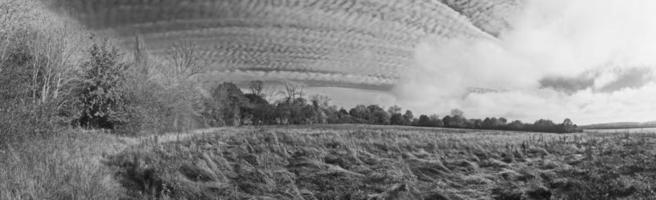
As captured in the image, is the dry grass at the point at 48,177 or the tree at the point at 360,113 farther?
the tree at the point at 360,113

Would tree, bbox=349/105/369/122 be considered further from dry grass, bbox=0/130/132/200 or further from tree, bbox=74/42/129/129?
dry grass, bbox=0/130/132/200

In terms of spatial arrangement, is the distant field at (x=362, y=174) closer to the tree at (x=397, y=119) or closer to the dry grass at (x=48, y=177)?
the dry grass at (x=48, y=177)

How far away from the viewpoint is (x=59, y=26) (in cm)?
1852

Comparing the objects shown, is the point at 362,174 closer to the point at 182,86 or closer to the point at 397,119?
the point at 182,86

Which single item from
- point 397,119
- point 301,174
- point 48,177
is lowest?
point 301,174

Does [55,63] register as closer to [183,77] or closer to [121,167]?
[121,167]

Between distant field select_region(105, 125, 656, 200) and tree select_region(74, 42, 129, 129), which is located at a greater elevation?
tree select_region(74, 42, 129, 129)

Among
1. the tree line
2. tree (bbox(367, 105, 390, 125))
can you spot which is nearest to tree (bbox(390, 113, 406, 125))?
tree (bbox(367, 105, 390, 125))

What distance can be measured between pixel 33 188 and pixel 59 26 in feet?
53.9

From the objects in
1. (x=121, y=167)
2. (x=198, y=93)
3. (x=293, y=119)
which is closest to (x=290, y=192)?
A: (x=121, y=167)

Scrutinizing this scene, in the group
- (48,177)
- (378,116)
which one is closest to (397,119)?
(378,116)

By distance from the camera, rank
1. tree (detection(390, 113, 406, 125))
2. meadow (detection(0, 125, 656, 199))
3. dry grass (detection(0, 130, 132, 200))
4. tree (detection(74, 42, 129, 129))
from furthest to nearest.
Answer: tree (detection(390, 113, 406, 125))
tree (detection(74, 42, 129, 129))
meadow (detection(0, 125, 656, 199))
dry grass (detection(0, 130, 132, 200))

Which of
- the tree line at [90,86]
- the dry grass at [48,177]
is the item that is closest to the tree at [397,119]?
the tree line at [90,86]

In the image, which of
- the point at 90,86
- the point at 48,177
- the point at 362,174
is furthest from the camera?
the point at 90,86
